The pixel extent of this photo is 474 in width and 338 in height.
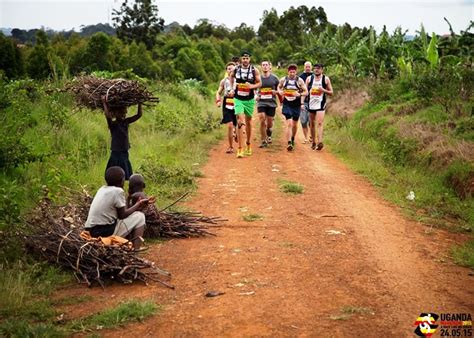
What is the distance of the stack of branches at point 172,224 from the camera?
6.66 metres

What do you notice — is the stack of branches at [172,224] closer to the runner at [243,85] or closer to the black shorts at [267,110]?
the runner at [243,85]

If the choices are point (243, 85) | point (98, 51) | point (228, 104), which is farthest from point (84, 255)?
point (98, 51)

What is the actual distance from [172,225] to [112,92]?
1906 mm

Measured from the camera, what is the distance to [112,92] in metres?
7.24

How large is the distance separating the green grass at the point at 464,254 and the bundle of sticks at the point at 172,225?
277 cm

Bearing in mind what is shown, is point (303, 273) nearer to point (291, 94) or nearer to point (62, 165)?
point (62, 165)

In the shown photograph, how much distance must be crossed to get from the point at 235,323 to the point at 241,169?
6.63 meters

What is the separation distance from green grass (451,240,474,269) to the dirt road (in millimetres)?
118

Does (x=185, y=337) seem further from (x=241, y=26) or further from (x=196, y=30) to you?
(x=241, y=26)

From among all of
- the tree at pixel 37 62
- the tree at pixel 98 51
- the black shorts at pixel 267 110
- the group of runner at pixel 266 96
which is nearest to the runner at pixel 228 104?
the group of runner at pixel 266 96

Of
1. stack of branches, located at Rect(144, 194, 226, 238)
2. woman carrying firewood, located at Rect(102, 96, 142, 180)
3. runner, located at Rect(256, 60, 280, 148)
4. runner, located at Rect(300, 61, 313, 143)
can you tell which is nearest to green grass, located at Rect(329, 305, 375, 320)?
stack of branches, located at Rect(144, 194, 226, 238)

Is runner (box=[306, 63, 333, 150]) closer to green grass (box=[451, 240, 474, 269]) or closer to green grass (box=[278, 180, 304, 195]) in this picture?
green grass (box=[278, 180, 304, 195])

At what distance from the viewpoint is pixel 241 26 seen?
257ft

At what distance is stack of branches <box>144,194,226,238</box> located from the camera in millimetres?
6656
